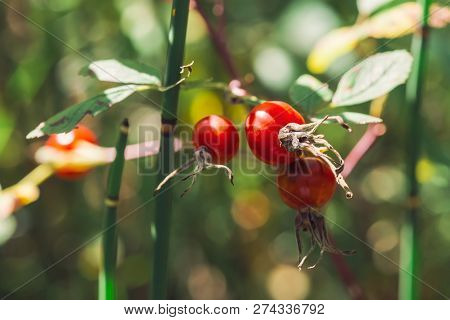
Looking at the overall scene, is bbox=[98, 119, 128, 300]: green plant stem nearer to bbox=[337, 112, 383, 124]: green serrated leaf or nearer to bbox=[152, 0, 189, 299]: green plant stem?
bbox=[152, 0, 189, 299]: green plant stem

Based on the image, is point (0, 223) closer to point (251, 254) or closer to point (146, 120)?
point (146, 120)

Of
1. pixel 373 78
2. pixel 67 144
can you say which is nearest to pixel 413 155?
pixel 373 78

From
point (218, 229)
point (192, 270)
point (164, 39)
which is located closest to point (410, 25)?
point (164, 39)

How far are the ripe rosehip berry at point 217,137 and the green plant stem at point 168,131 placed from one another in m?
0.04

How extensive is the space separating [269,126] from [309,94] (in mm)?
129

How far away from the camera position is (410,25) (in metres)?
0.97

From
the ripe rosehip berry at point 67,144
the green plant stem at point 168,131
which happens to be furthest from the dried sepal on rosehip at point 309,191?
the ripe rosehip berry at point 67,144

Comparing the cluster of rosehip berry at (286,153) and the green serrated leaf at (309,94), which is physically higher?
the green serrated leaf at (309,94)

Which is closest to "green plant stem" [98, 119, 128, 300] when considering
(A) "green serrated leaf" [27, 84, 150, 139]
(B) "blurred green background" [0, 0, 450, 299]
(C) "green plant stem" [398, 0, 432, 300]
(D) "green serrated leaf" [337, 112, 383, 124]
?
(A) "green serrated leaf" [27, 84, 150, 139]

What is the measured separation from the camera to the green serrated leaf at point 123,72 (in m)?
0.74

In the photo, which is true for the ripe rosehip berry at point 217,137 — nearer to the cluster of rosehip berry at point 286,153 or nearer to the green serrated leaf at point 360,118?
the cluster of rosehip berry at point 286,153

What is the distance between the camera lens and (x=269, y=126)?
2.38 ft

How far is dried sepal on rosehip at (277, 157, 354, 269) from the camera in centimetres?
77

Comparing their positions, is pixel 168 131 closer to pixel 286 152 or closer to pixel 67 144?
pixel 286 152
